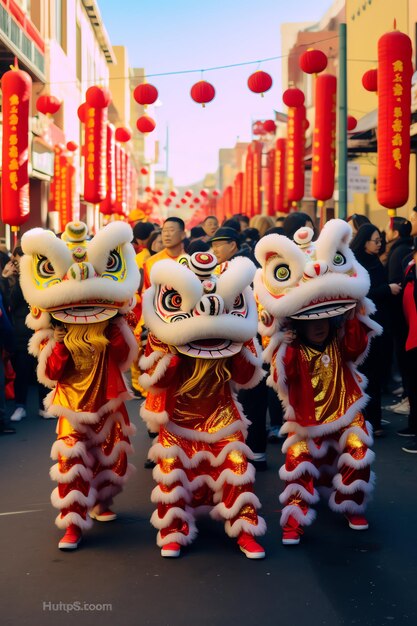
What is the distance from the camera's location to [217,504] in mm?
4844

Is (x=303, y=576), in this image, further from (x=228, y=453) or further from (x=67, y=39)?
(x=67, y=39)

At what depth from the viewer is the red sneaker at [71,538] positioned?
15.8 feet

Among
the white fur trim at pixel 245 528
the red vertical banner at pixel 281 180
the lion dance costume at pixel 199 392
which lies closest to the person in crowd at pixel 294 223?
the lion dance costume at pixel 199 392

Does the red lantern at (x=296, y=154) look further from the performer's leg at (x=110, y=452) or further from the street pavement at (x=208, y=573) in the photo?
the performer's leg at (x=110, y=452)

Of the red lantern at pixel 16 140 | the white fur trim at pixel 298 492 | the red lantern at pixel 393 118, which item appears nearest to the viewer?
the white fur trim at pixel 298 492

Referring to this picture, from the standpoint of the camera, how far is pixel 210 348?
15.4 ft

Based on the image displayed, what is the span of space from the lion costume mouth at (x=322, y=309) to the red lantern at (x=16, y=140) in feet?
31.9

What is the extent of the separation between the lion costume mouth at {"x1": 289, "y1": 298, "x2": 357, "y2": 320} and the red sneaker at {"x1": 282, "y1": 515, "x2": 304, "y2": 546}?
1.12 metres

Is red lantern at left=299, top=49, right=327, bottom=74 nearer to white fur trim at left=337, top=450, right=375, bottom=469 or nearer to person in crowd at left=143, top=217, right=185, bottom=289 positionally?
person in crowd at left=143, top=217, right=185, bottom=289

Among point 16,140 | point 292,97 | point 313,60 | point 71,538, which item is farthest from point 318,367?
point 292,97

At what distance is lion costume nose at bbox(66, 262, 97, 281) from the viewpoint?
16.0ft

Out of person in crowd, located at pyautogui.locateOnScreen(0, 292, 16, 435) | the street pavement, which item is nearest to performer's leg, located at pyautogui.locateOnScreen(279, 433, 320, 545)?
the street pavement

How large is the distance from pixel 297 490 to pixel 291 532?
0.77 feet

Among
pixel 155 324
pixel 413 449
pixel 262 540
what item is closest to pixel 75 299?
pixel 155 324
